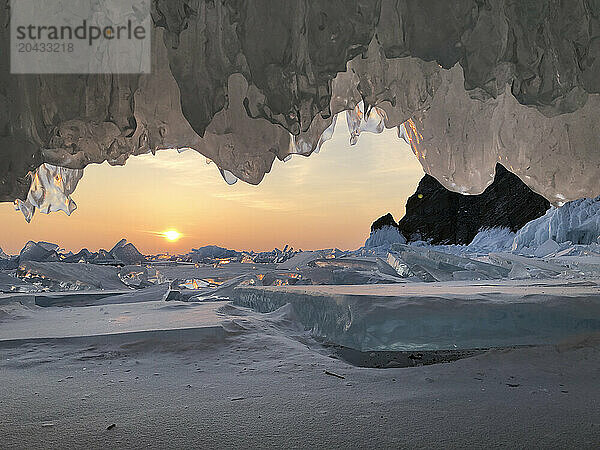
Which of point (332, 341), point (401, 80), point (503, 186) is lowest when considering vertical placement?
point (332, 341)

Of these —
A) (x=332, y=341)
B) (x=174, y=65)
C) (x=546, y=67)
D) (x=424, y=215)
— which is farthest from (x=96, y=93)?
(x=424, y=215)

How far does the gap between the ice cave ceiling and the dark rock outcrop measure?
22.6m

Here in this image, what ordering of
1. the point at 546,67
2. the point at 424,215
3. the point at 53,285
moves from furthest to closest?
the point at 424,215 < the point at 53,285 < the point at 546,67

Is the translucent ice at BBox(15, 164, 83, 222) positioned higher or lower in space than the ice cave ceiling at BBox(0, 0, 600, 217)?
lower

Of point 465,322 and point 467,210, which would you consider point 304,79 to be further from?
point 467,210

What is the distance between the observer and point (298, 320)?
331cm

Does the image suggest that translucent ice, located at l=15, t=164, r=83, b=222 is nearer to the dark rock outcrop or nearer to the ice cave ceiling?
the ice cave ceiling

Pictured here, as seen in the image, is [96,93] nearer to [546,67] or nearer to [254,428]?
[254,428]

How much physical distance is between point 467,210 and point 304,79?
94.5 ft


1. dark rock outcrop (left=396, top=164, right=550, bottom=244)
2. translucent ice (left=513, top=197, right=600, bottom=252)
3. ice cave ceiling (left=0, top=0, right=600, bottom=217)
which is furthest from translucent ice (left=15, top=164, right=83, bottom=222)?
dark rock outcrop (left=396, top=164, right=550, bottom=244)

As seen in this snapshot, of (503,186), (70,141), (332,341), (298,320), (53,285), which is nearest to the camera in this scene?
(332,341)

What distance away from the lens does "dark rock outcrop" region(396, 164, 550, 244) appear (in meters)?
25.5

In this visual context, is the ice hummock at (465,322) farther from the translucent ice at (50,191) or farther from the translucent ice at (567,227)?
the translucent ice at (567,227)

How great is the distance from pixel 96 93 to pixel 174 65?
71 cm
